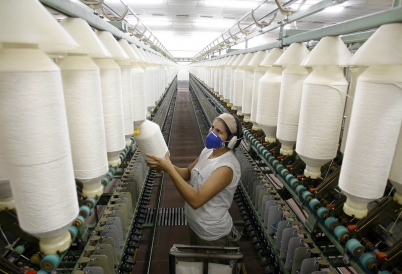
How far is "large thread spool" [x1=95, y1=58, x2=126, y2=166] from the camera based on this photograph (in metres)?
1.23

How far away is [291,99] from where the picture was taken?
162 cm

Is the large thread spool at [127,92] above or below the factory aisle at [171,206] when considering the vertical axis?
above

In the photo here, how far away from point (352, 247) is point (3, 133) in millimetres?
1274

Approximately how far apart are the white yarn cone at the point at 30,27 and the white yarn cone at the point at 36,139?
0.13 ft

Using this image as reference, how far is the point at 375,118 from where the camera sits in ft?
3.19

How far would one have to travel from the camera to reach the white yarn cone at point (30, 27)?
675mm

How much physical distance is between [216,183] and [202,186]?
0.30 ft

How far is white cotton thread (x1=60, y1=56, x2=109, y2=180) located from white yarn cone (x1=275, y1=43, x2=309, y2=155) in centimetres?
105

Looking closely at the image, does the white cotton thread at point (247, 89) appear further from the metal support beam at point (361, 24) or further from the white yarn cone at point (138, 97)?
the white yarn cone at point (138, 97)

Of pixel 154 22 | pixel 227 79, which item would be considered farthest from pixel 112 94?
pixel 154 22

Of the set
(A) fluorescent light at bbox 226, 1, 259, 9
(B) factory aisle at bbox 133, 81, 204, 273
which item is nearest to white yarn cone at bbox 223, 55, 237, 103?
(B) factory aisle at bbox 133, 81, 204, 273

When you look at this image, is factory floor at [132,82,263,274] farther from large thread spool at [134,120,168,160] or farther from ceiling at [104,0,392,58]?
ceiling at [104,0,392,58]

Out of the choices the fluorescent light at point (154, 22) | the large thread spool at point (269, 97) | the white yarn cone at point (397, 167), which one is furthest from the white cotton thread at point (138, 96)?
the fluorescent light at point (154, 22)

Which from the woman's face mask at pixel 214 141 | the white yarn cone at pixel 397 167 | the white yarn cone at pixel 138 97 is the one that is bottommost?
the woman's face mask at pixel 214 141
